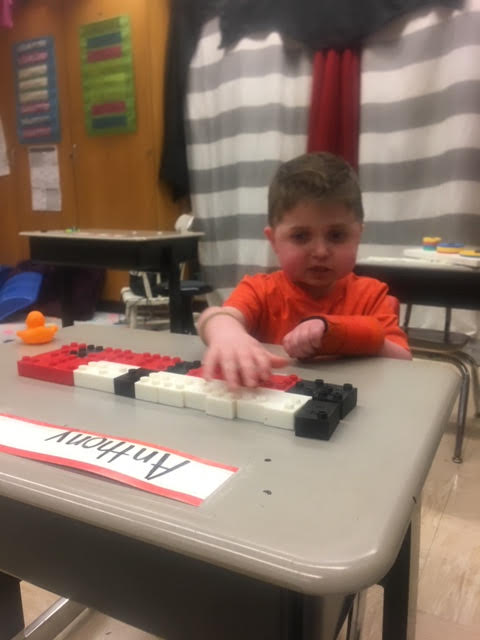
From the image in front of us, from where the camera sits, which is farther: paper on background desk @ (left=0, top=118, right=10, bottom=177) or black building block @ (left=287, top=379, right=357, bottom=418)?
paper on background desk @ (left=0, top=118, right=10, bottom=177)

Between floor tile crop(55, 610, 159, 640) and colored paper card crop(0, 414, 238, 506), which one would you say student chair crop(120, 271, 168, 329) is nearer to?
floor tile crop(55, 610, 159, 640)

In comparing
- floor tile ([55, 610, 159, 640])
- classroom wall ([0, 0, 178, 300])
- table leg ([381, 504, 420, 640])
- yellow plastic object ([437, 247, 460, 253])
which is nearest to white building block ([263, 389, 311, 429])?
table leg ([381, 504, 420, 640])

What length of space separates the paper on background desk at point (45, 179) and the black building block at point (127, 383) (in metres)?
3.50

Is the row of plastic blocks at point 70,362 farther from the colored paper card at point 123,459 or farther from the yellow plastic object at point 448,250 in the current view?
the yellow plastic object at point 448,250

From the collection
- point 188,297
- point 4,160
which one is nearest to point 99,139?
point 4,160

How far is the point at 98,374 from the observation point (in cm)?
61

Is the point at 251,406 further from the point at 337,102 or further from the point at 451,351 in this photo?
the point at 337,102

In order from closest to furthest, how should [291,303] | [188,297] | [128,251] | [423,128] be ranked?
→ 1. [291,303]
2. [128,251]
3. [423,128]
4. [188,297]

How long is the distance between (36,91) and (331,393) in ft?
12.8

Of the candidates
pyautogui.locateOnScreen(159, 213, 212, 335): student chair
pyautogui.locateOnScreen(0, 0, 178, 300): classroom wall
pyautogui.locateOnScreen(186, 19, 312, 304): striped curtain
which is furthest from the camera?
pyautogui.locateOnScreen(0, 0, 178, 300): classroom wall

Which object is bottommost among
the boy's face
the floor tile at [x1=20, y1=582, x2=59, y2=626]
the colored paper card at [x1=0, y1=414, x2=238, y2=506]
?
the floor tile at [x1=20, y1=582, x2=59, y2=626]

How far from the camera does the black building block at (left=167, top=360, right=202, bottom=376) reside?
625 mm

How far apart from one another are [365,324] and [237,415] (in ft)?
1.05

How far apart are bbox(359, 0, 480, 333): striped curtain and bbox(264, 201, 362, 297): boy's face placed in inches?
67.3
